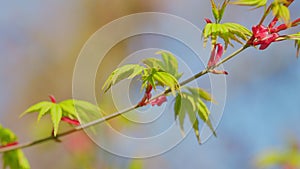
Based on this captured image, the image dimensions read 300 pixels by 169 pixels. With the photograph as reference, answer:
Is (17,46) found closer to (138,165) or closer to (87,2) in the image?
(87,2)

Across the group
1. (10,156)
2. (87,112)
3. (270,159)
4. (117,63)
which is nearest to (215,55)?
(87,112)

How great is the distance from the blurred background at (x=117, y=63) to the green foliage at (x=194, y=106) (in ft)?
6.41

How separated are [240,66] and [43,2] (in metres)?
2.06

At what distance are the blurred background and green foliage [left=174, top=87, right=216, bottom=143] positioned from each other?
6.41ft

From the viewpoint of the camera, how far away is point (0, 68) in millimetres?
4582

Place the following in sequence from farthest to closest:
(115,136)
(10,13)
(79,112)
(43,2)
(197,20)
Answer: (43,2), (10,13), (197,20), (115,136), (79,112)

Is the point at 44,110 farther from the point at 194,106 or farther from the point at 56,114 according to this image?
the point at 194,106

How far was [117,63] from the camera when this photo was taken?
4129 mm

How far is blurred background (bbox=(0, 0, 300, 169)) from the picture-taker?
3.42 metres

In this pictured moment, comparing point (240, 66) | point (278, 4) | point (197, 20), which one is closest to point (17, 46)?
point (197, 20)

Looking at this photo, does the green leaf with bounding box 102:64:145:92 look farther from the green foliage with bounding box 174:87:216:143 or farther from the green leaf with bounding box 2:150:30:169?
the green leaf with bounding box 2:150:30:169

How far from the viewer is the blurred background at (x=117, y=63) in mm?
3418

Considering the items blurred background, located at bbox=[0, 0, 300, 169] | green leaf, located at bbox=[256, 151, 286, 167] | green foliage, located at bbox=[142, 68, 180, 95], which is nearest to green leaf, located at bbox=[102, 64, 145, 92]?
green foliage, located at bbox=[142, 68, 180, 95]

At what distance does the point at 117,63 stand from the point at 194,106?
3180 mm
